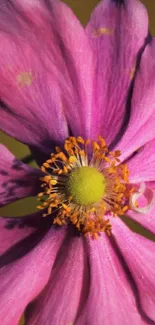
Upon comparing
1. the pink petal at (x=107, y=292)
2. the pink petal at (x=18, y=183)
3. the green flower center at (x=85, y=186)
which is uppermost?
the pink petal at (x=18, y=183)

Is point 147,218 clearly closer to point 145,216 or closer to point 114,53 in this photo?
point 145,216

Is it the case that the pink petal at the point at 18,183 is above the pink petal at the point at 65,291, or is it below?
above

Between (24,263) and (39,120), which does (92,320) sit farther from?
(39,120)

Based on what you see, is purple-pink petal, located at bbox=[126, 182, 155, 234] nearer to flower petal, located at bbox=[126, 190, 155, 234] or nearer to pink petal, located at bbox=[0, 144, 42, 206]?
flower petal, located at bbox=[126, 190, 155, 234]

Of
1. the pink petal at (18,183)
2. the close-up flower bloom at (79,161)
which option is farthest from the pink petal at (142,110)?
the pink petal at (18,183)

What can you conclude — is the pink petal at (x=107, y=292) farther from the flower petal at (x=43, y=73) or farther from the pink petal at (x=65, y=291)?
the flower petal at (x=43, y=73)

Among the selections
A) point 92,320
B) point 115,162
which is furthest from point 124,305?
point 115,162

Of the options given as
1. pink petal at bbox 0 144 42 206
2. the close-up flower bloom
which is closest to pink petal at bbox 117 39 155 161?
the close-up flower bloom
